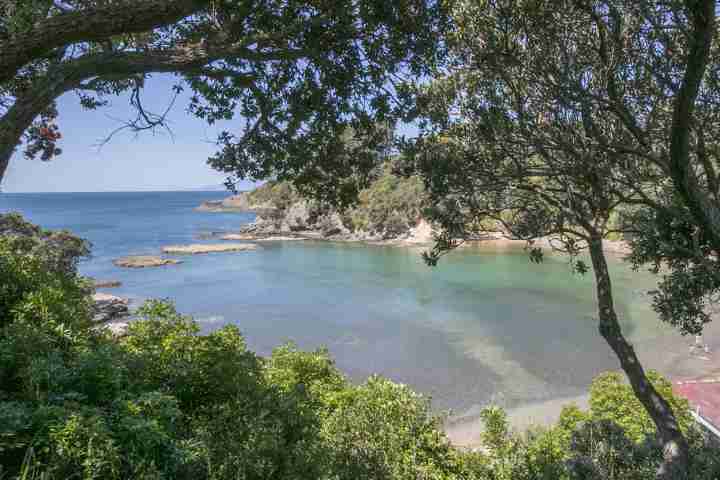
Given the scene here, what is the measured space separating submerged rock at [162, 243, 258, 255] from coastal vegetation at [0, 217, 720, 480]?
50.3m

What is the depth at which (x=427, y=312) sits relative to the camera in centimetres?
3034

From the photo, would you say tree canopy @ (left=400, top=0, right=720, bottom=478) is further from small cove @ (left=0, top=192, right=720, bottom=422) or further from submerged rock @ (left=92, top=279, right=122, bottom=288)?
submerged rock @ (left=92, top=279, right=122, bottom=288)

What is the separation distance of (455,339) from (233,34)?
22.2 m

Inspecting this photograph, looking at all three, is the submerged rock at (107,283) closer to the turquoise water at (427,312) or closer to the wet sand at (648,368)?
the turquoise water at (427,312)

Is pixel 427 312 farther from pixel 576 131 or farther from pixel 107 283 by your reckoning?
pixel 107 283

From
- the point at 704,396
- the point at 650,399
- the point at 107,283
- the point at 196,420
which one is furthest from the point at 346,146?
the point at 107,283

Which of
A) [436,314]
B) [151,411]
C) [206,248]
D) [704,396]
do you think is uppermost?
[151,411]

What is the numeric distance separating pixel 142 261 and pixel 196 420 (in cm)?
5029

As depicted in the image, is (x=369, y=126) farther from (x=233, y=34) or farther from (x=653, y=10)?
(x=653, y=10)

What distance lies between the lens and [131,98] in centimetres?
616

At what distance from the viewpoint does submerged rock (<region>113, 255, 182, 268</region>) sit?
158 feet

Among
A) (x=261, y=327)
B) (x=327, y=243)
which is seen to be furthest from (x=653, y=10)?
(x=327, y=243)

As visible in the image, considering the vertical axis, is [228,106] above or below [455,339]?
above

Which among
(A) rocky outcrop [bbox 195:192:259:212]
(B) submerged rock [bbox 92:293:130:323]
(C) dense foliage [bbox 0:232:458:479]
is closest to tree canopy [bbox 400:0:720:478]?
(C) dense foliage [bbox 0:232:458:479]
